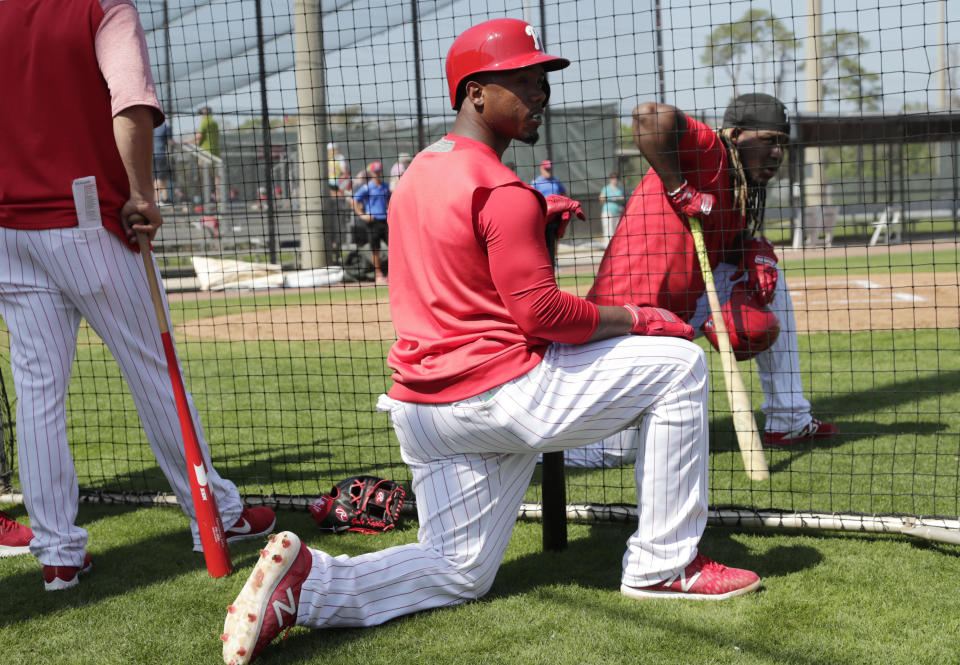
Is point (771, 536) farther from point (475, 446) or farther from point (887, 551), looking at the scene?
point (475, 446)

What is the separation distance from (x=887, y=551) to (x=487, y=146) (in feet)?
5.95

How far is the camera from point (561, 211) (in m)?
2.70

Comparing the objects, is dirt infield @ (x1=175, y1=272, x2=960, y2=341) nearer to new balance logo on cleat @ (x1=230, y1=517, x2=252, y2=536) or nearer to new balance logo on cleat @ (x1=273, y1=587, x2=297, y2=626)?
new balance logo on cleat @ (x1=230, y1=517, x2=252, y2=536)

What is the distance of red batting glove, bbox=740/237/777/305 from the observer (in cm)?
423

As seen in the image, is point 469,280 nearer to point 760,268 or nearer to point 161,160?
point 760,268

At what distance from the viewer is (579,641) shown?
2.37m

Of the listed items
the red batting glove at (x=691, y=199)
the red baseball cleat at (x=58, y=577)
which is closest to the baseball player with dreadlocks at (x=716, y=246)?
the red batting glove at (x=691, y=199)

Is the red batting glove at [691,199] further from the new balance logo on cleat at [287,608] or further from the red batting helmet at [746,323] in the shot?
the new balance logo on cleat at [287,608]

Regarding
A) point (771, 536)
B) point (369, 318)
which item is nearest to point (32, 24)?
point (771, 536)

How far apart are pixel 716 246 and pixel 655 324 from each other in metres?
1.55

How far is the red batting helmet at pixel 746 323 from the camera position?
4.22 metres

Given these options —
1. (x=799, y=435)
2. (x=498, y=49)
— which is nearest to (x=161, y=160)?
(x=799, y=435)

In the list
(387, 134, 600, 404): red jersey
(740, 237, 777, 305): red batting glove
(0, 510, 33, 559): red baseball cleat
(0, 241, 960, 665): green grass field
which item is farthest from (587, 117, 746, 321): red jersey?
(0, 510, 33, 559): red baseball cleat

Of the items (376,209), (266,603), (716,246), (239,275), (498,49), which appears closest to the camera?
(266,603)
